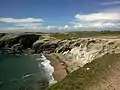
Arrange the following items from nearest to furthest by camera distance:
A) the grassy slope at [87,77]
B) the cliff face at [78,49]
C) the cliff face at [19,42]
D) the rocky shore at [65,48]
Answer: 1. the grassy slope at [87,77]
2. the rocky shore at [65,48]
3. the cliff face at [78,49]
4. the cliff face at [19,42]

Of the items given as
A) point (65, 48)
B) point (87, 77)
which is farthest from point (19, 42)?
point (87, 77)

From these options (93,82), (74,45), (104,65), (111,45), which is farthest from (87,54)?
(93,82)

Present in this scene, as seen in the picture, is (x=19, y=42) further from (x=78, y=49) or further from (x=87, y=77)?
(x=87, y=77)

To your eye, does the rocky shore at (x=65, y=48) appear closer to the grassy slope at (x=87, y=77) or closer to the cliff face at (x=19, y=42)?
the cliff face at (x=19, y=42)

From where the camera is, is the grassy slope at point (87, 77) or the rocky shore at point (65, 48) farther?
the rocky shore at point (65, 48)

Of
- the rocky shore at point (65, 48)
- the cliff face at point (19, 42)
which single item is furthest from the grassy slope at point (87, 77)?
the cliff face at point (19, 42)

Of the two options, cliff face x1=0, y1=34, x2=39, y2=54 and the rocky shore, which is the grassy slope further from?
cliff face x1=0, y1=34, x2=39, y2=54

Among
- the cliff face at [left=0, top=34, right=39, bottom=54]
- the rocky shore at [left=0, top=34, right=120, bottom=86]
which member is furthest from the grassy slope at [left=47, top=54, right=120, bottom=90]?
the cliff face at [left=0, top=34, right=39, bottom=54]

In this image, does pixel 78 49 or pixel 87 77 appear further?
pixel 78 49
